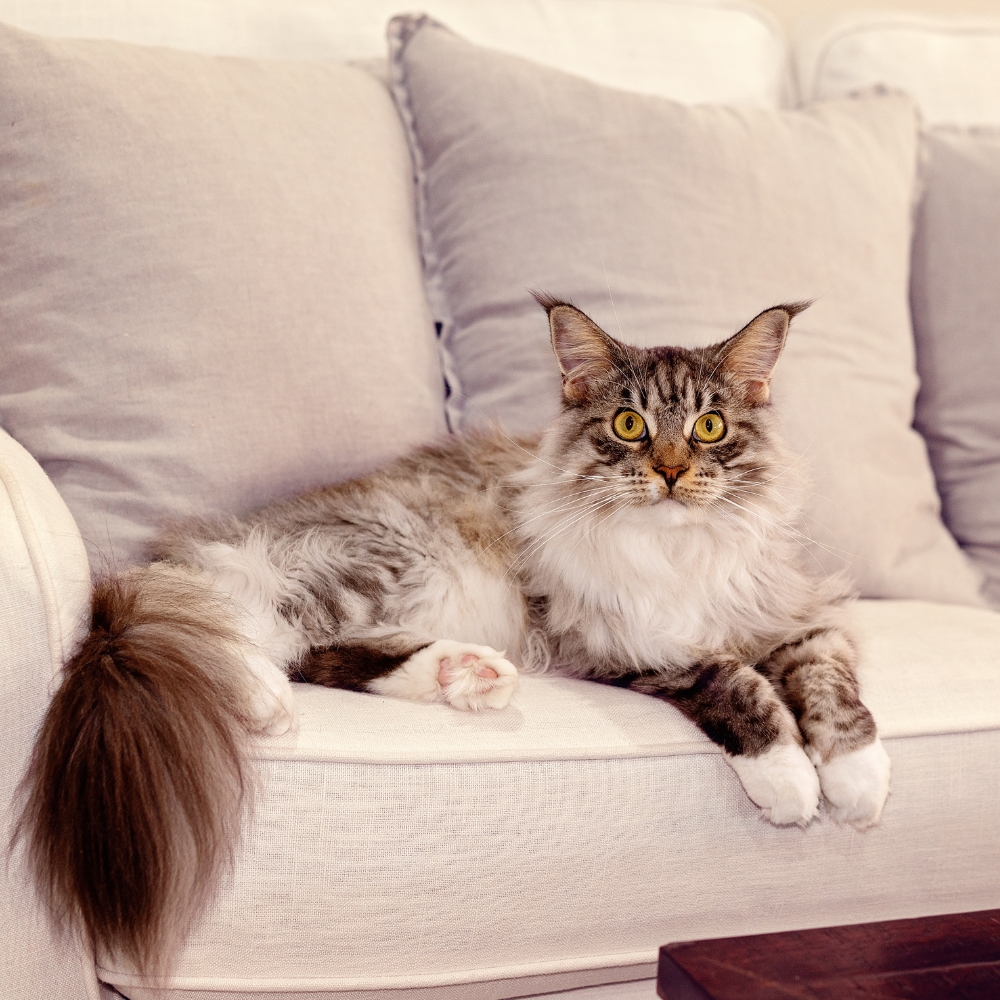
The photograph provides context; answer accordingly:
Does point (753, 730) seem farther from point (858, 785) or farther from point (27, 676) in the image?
point (27, 676)

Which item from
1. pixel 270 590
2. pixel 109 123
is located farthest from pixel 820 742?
pixel 109 123

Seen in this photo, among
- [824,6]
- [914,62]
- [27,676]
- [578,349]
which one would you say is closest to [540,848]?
[27,676]

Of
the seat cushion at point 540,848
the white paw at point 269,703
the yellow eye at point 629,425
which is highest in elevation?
the yellow eye at point 629,425

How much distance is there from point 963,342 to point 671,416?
984 mm

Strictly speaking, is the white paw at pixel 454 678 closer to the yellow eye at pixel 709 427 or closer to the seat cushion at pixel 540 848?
the seat cushion at pixel 540 848

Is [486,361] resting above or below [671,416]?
→ below

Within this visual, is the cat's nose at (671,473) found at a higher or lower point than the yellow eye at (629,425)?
lower

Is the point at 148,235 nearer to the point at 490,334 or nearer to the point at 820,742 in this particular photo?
the point at 490,334

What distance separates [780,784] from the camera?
3.60ft

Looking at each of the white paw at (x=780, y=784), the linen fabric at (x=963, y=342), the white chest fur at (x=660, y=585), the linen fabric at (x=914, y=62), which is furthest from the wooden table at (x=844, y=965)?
the linen fabric at (x=914, y=62)

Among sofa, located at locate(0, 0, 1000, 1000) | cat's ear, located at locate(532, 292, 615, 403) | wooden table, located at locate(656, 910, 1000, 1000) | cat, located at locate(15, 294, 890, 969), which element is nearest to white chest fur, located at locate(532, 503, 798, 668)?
cat, located at locate(15, 294, 890, 969)

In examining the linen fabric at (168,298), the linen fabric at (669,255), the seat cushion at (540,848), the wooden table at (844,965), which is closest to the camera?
the wooden table at (844,965)

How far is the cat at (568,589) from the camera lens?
109cm

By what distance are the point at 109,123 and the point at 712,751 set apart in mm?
1310
